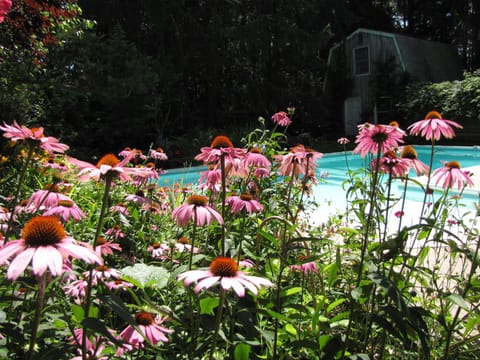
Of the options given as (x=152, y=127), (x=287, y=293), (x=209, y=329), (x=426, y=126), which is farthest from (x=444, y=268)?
(x=152, y=127)

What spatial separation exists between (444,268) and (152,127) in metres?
10.4

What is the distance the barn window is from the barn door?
3.54 feet

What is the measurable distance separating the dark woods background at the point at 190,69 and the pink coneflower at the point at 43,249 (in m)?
7.18

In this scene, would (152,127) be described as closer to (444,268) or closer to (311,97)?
(311,97)

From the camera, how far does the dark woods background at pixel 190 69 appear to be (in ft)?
30.0

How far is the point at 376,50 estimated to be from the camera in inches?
571

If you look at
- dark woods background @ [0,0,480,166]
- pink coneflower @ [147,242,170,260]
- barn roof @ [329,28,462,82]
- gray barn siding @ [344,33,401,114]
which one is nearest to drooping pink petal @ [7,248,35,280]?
pink coneflower @ [147,242,170,260]

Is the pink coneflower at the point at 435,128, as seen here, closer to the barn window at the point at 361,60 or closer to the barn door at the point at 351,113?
the barn door at the point at 351,113

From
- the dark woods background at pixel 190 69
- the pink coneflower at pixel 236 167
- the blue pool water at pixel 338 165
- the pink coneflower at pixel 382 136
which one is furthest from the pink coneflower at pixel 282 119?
the dark woods background at pixel 190 69

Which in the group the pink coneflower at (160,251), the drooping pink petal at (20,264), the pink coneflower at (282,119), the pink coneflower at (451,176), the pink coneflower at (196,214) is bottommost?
the pink coneflower at (160,251)

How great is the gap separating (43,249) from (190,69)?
12357 mm

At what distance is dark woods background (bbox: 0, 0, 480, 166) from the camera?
9.13 m

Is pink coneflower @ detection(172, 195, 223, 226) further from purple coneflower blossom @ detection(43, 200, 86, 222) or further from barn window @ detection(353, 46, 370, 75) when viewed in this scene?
barn window @ detection(353, 46, 370, 75)

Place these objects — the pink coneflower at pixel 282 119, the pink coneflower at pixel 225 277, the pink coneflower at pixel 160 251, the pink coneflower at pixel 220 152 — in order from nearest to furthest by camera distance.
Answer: the pink coneflower at pixel 225 277
the pink coneflower at pixel 220 152
the pink coneflower at pixel 160 251
the pink coneflower at pixel 282 119
